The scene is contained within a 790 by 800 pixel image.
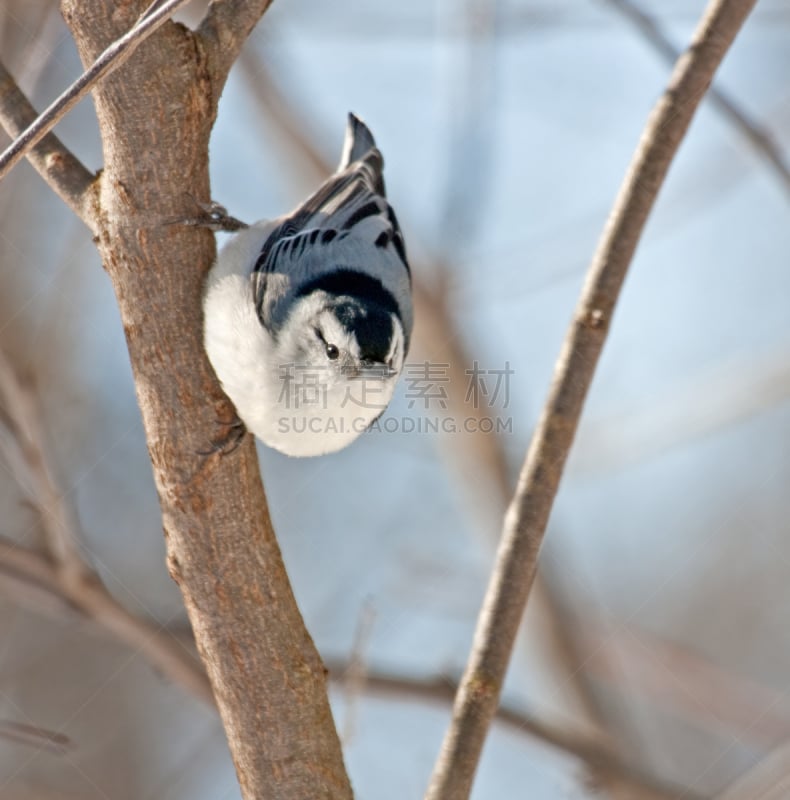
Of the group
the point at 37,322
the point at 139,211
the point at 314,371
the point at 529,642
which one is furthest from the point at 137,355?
the point at 529,642

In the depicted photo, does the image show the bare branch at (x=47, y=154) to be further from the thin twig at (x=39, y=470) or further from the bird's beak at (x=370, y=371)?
the bird's beak at (x=370, y=371)

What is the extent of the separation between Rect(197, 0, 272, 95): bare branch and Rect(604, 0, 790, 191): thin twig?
1056mm

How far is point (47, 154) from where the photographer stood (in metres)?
2.03

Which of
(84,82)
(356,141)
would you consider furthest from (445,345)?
(84,82)

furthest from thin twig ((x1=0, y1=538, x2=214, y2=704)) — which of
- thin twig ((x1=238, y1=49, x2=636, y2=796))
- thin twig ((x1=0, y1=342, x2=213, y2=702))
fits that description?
thin twig ((x1=238, y1=49, x2=636, y2=796))

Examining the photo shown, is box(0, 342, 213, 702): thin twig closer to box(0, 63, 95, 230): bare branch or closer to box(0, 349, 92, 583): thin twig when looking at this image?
box(0, 349, 92, 583): thin twig

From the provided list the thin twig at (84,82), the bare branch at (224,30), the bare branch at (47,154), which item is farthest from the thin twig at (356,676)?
the thin twig at (84,82)

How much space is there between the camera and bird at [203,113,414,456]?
205cm

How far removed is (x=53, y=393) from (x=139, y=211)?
2.55m

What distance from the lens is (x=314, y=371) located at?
2219mm

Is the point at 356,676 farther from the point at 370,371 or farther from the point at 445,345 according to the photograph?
the point at 445,345

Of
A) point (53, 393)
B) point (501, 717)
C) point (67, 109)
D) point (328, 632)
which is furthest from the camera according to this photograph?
point (328, 632)

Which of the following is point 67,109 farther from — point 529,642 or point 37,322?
point 529,642

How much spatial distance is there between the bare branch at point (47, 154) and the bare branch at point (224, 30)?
0.35 m
